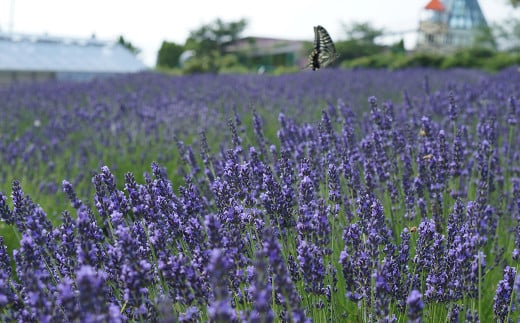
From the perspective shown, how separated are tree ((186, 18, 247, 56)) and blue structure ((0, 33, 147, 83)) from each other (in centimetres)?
881

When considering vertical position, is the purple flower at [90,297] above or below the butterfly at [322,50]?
below

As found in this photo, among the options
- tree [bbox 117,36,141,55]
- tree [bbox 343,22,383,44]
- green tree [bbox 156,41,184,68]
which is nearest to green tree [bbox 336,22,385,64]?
tree [bbox 343,22,383,44]

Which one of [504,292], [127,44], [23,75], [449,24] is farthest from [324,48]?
[127,44]

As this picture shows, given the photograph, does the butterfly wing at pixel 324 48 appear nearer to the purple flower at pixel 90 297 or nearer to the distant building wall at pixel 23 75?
the purple flower at pixel 90 297

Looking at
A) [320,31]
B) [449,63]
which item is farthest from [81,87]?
[449,63]

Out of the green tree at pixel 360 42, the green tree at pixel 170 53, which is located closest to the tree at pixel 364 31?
the green tree at pixel 360 42

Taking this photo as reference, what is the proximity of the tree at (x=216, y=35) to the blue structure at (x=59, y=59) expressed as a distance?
881 centimetres

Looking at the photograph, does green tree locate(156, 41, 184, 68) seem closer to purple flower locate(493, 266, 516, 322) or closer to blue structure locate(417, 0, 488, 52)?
blue structure locate(417, 0, 488, 52)

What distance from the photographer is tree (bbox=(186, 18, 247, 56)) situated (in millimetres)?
38719

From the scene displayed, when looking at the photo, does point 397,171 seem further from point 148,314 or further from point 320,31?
point 148,314

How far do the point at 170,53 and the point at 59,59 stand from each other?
13.8 metres

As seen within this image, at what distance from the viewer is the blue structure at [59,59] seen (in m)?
24.4

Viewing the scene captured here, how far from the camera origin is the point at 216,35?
130ft

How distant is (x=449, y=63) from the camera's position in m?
20.9
